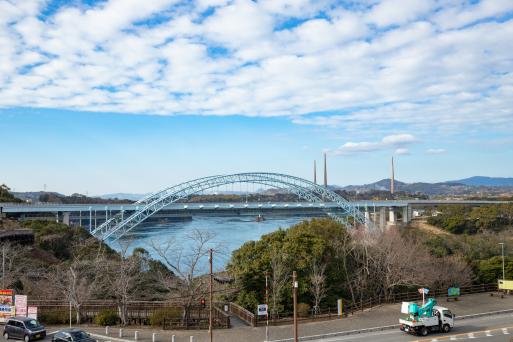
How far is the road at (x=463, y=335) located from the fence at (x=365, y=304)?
11.4 ft

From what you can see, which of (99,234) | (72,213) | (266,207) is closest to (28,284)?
(99,234)

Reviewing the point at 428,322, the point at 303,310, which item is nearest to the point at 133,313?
the point at 303,310

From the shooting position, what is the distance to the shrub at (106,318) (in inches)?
822

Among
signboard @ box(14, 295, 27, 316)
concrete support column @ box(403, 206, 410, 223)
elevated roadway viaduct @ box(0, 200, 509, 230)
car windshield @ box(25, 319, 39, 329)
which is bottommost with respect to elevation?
car windshield @ box(25, 319, 39, 329)

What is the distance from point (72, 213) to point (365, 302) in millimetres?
53949

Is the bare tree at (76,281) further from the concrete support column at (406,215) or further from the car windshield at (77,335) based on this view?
the concrete support column at (406,215)

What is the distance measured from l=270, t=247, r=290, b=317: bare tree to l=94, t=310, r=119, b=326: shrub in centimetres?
739

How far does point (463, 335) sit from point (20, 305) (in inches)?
748

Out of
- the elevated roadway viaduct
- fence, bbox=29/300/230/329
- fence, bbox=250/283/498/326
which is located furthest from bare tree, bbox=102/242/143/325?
the elevated roadway viaduct

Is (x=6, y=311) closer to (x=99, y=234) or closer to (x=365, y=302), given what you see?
(x=365, y=302)

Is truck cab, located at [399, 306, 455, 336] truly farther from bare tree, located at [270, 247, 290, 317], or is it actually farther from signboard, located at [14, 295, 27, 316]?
signboard, located at [14, 295, 27, 316]

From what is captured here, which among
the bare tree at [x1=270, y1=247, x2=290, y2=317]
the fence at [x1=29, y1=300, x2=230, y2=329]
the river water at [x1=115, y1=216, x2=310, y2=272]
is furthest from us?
the river water at [x1=115, y1=216, x2=310, y2=272]

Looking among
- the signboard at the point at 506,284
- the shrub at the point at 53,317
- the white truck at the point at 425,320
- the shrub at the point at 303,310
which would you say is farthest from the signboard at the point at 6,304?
the signboard at the point at 506,284

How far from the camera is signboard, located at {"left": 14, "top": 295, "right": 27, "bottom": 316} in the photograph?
2025 cm
